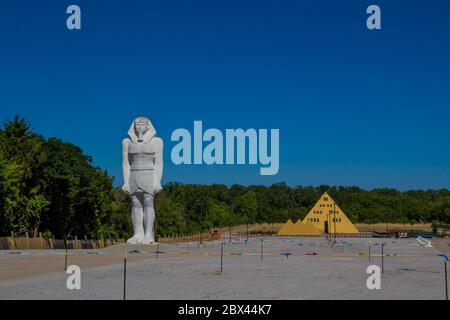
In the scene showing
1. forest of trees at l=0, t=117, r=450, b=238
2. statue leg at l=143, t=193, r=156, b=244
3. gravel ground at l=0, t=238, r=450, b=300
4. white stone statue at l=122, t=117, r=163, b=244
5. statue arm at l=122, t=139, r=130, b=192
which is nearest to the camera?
gravel ground at l=0, t=238, r=450, b=300

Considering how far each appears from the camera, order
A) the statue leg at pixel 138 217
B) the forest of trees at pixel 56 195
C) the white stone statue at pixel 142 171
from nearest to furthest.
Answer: the white stone statue at pixel 142 171 → the statue leg at pixel 138 217 → the forest of trees at pixel 56 195

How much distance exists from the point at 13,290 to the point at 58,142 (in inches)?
2028

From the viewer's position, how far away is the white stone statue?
153ft

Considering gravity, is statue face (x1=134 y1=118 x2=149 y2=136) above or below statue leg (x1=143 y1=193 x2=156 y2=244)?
above

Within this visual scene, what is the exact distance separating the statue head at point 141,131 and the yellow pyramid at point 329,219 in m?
73.1

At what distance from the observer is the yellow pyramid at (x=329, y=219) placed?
386 feet

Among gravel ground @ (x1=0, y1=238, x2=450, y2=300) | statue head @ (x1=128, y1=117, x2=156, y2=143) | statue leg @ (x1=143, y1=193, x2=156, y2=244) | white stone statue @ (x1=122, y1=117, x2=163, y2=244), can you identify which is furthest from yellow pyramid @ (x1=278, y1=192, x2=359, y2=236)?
gravel ground @ (x1=0, y1=238, x2=450, y2=300)

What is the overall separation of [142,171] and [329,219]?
78.0 m

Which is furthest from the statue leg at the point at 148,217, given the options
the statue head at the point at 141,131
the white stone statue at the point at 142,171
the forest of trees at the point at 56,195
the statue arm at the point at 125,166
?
the forest of trees at the point at 56,195

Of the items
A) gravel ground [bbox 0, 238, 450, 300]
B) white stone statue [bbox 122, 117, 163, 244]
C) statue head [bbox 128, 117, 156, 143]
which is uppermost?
statue head [bbox 128, 117, 156, 143]

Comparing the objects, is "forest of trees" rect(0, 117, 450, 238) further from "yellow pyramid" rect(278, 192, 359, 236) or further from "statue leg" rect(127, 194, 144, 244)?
"yellow pyramid" rect(278, 192, 359, 236)

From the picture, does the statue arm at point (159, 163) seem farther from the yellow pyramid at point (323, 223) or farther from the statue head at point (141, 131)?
the yellow pyramid at point (323, 223)

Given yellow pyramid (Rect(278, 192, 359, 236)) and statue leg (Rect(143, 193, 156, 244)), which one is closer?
statue leg (Rect(143, 193, 156, 244))

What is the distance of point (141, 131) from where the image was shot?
46.6 m
